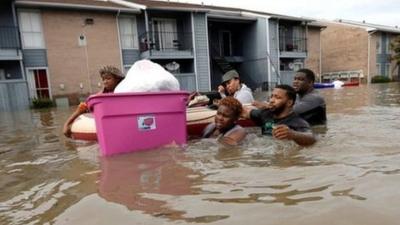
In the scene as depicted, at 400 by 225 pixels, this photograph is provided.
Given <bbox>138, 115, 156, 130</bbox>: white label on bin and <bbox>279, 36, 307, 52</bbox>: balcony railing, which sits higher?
<bbox>279, 36, 307, 52</bbox>: balcony railing

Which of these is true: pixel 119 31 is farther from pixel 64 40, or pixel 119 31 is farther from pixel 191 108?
pixel 191 108

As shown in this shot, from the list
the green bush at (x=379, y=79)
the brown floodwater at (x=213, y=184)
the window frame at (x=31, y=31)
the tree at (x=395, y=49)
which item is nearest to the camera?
the brown floodwater at (x=213, y=184)

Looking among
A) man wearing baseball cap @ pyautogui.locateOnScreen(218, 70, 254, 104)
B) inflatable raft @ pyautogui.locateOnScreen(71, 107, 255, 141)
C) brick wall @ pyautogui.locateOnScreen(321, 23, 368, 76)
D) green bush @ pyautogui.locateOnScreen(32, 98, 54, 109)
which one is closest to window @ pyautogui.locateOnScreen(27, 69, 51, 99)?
green bush @ pyautogui.locateOnScreen(32, 98, 54, 109)

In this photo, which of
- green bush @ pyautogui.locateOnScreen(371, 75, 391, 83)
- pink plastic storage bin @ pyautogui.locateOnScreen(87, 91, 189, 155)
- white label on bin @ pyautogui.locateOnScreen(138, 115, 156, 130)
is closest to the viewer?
pink plastic storage bin @ pyautogui.locateOnScreen(87, 91, 189, 155)

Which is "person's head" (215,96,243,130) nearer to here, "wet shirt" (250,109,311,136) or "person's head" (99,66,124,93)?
"wet shirt" (250,109,311,136)

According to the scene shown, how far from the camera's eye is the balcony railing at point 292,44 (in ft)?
80.9

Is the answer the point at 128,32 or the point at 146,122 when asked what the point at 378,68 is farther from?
the point at 146,122

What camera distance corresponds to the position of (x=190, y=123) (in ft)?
17.5

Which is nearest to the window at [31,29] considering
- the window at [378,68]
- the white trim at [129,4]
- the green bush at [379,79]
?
the white trim at [129,4]

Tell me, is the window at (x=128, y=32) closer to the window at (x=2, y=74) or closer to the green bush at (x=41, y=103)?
the green bush at (x=41, y=103)

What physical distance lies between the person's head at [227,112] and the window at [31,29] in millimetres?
14852

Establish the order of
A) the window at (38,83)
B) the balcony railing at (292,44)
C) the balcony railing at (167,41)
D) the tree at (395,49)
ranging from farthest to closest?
the tree at (395,49), the balcony railing at (292,44), the balcony railing at (167,41), the window at (38,83)

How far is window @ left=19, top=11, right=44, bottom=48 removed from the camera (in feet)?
→ 54.0

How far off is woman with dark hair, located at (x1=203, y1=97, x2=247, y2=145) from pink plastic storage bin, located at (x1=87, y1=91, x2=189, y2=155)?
49 centimetres
